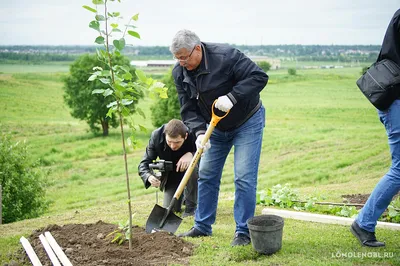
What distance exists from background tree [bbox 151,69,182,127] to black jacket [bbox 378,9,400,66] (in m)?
29.6

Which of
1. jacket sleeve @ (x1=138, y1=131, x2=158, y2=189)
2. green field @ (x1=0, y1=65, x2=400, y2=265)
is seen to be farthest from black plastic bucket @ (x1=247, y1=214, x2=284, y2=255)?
jacket sleeve @ (x1=138, y1=131, x2=158, y2=189)

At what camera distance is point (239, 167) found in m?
4.77

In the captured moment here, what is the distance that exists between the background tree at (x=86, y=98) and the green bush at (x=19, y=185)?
21287mm

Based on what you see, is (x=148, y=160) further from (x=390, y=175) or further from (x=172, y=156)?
(x=390, y=175)

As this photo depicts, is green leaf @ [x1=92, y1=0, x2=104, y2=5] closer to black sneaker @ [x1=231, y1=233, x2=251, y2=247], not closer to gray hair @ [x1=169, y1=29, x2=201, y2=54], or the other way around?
gray hair @ [x1=169, y1=29, x2=201, y2=54]

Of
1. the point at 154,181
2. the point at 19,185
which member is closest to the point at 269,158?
the point at 19,185

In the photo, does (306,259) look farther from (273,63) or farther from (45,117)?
(273,63)

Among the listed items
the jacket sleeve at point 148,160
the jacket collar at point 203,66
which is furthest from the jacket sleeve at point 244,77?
the jacket sleeve at point 148,160

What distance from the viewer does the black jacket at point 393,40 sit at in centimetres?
429

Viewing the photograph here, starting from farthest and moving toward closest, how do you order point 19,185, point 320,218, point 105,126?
1. point 105,126
2. point 19,185
3. point 320,218

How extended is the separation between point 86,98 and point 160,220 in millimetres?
33968

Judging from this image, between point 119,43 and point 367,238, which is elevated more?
point 119,43

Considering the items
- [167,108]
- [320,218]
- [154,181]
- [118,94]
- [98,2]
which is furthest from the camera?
[167,108]

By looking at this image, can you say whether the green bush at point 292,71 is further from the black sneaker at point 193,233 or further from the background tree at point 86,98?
the black sneaker at point 193,233
